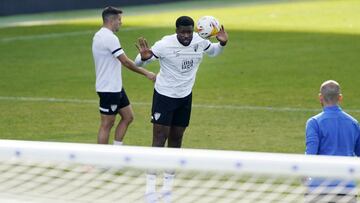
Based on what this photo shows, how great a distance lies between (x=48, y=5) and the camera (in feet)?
132

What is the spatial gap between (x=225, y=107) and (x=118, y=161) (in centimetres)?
1185

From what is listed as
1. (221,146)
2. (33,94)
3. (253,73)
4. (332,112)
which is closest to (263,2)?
(253,73)

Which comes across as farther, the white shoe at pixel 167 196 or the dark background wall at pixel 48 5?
the dark background wall at pixel 48 5

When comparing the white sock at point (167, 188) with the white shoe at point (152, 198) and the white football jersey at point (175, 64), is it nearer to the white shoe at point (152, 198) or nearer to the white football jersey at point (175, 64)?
the white shoe at point (152, 198)

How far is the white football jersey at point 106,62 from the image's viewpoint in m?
14.1

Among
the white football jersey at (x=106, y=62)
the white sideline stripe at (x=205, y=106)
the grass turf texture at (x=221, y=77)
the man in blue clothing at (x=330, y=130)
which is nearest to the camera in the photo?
the man in blue clothing at (x=330, y=130)

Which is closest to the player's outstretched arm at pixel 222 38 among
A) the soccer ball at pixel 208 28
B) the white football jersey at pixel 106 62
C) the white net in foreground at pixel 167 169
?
the soccer ball at pixel 208 28

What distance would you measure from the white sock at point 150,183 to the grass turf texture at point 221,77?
16.6 ft

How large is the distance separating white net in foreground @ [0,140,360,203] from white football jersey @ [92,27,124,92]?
128 inches

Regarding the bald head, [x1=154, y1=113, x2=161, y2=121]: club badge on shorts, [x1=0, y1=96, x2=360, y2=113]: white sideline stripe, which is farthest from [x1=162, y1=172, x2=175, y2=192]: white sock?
[x1=0, y1=96, x2=360, y2=113]: white sideline stripe

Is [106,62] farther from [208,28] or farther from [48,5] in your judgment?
[48,5]

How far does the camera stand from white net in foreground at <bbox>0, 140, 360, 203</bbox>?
24.3ft

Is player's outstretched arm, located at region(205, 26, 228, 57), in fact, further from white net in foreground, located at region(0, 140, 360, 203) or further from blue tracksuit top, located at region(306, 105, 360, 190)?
blue tracksuit top, located at region(306, 105, 360, 190)

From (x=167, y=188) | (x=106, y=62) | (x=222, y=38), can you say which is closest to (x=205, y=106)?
(x=106, y=62)
